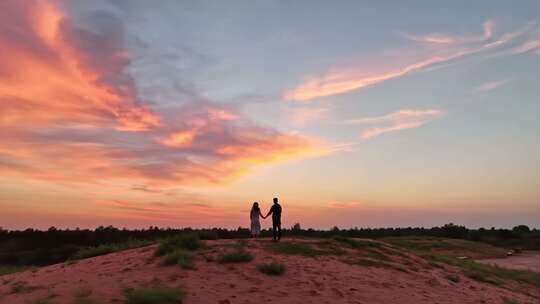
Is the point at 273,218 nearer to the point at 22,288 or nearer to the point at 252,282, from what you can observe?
the point at 252,282

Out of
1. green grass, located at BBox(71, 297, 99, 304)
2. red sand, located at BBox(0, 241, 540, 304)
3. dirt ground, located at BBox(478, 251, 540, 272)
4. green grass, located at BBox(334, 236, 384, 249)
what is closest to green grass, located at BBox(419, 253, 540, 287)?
red sand, located at BBox(0, 241, 540, 304)

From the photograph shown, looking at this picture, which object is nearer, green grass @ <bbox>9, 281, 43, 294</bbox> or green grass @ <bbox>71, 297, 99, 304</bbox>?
green grass @ <bbox>71, 297, 99, 304</bbox>

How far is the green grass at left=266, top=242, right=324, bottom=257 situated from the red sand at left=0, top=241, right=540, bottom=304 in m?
0.59

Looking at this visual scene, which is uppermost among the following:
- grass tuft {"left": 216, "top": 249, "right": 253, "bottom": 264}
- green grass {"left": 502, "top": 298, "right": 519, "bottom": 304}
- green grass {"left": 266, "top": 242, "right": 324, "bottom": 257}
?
green grass {"left": 266, "top": 242, "right": 324, "bottom": 257}

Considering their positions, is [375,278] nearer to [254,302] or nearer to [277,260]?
[277,260]

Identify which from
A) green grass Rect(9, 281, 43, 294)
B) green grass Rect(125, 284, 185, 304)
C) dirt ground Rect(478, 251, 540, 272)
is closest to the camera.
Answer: green grass Rect(125, 284, 185, 304)

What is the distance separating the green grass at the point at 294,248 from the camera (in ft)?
72.6

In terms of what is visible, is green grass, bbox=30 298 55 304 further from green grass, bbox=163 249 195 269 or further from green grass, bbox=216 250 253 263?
green grass, bbox=216 250 253 263

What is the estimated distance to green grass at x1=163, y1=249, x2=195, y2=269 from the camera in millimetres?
18652

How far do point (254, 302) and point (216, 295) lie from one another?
3.77 feet

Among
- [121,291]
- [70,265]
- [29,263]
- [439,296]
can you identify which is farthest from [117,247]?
[29,263]

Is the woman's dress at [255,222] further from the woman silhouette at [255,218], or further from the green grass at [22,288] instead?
the green grass at [22,288]

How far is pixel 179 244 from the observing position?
21.8m

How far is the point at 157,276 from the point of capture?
58.6 ft
